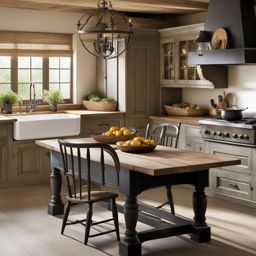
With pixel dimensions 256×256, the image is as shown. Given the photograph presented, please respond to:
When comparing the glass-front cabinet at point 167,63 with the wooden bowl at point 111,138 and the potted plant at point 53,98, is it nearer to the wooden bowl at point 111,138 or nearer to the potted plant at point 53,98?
the potted plant at point 53,98

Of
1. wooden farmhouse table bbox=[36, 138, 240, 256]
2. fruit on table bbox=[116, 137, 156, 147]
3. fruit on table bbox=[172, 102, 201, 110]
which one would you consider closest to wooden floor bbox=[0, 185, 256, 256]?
wooden farmhouse table bbox=[36, 138, 240, 256]

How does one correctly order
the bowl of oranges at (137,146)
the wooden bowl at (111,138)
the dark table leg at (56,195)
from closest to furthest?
the bowl of oranges at (137,146) → the wooden bowl at (111,138) → the dark table leg at (56,195)

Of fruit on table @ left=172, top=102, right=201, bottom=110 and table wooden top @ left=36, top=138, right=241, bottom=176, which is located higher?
fruit on table @ left=172, top=102, right=201, bottom=110

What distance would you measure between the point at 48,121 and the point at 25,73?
1.12 m

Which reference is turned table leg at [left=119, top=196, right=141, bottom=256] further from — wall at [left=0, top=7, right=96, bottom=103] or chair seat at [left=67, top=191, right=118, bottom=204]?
wall at [left=0, top=7, right=96, bottom=103]

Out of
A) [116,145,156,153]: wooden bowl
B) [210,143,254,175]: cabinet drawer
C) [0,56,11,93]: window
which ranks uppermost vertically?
[0,56,11,93]: window

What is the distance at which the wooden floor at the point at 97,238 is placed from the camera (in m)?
4.56

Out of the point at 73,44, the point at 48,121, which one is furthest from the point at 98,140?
the point at 73,44

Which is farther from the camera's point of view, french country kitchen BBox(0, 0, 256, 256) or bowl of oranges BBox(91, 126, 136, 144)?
bowl of oranges BBox(91, 126, 136, 144)

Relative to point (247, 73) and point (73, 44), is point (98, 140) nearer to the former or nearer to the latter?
point (247, 73)

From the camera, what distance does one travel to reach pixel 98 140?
5.41m

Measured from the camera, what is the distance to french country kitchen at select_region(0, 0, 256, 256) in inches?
182

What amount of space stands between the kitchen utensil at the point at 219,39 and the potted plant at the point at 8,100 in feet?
8.88

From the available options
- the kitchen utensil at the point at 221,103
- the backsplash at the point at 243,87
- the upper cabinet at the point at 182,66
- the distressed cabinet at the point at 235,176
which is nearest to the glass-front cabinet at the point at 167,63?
the upper cabinet at the point at 182,66
